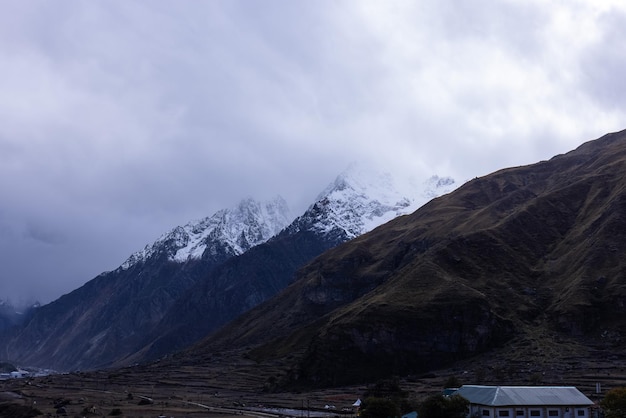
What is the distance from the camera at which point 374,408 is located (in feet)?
362

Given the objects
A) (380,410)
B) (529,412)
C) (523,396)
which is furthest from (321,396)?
(529,412)

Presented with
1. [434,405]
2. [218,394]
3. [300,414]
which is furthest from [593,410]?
[218,394]

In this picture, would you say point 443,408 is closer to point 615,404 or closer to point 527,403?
point 527,403

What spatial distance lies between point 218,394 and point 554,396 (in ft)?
340

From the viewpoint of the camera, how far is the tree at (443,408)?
103938 mm

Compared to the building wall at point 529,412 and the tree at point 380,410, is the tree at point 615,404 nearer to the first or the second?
the building wall at point 529,412

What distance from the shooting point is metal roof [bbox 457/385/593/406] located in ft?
359

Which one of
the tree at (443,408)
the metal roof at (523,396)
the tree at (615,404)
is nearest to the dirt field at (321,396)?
the metal roof at (523,396)

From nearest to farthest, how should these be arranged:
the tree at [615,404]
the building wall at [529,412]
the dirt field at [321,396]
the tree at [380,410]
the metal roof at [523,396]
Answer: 1. the tree at [615,404]
2. the building wall at [529,412]
3. the metal roof at [523,396]
4. the tree at [380,410]
5. the dirt field at [321,396]

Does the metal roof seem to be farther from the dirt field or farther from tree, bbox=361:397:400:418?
the dirt field

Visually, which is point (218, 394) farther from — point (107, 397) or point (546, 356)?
point (546, 356)

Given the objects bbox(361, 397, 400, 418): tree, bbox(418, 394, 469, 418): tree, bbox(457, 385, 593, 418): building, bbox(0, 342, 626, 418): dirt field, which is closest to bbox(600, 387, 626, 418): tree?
bbox(457, 385, 593, 418): building

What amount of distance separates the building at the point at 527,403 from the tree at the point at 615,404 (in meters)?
5.61

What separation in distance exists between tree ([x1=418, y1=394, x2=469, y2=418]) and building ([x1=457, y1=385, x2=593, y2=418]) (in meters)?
5.61
